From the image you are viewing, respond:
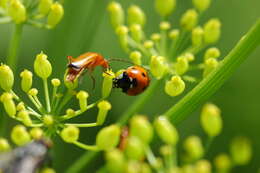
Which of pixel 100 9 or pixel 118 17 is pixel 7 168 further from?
pixel 100 9

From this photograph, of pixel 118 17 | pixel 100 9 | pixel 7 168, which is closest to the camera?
pixel 7 168

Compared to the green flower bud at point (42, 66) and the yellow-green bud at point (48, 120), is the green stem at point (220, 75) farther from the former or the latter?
the green flower bud at point (42, 66)

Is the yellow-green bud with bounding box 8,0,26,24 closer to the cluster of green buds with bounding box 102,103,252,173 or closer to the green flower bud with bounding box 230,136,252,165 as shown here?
the cluster of green buds with bounding box 102,103,252,173

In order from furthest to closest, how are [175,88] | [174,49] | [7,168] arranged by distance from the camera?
[174,49] < [175,88] < [7,168]

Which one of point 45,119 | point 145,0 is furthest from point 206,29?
point 145,0

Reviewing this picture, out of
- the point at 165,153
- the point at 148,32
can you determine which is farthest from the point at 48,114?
the point at 148,32

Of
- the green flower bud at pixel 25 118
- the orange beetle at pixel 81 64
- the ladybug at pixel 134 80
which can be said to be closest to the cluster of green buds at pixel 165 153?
the green flower bud at pixel 25 118
